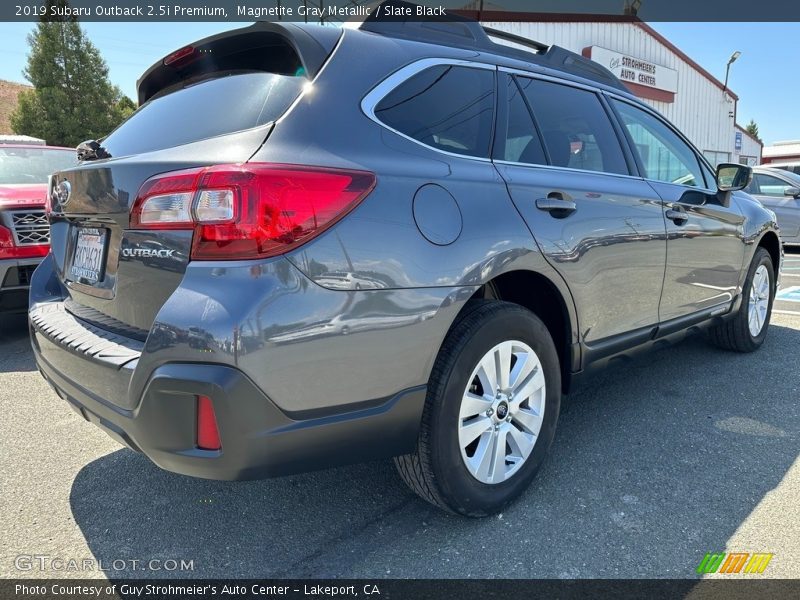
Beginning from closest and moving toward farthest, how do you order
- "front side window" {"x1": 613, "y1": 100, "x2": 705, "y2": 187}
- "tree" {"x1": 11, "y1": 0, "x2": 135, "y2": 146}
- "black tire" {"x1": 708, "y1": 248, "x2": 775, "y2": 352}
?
"front side window" {"x1": 613, "y1": 100, "x2": 705, "y2": 187} → "black tire" {"x1": 708, "y1": 248, "x2": 775, "y2": 352} → "tree" {"x1": 11, "y1": 0, "x2": 135, "y2": 146}

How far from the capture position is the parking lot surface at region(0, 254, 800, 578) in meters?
2.05

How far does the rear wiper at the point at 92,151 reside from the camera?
7.72ft

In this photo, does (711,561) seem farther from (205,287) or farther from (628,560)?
(205,287)

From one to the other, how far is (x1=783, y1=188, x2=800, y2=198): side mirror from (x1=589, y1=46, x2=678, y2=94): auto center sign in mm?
8571

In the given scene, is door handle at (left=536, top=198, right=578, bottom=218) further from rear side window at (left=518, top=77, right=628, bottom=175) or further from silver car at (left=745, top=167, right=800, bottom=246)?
silver car at (left=745, top=167, right=800, bottom=246)

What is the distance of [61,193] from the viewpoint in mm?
2361

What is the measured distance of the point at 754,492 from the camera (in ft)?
8.14

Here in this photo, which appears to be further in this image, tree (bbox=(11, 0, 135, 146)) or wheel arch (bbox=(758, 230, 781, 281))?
tree (bbox=(11, 0, 135, 146))

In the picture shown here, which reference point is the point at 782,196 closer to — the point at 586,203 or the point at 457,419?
the point at 586,203

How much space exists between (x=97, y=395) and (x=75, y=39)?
27.6 meters

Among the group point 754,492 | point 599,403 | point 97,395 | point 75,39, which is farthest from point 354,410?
point 75,39

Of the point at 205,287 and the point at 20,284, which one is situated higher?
the point at 205,287

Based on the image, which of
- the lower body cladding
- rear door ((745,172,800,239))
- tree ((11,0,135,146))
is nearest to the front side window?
the lower body cladding

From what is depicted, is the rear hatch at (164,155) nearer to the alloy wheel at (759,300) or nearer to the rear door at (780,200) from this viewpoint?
the alloy wheel at (759,300)
